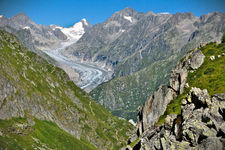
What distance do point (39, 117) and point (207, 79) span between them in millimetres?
98751

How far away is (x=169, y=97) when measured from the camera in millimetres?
55344

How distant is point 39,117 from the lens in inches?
5049

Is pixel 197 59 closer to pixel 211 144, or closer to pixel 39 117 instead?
pixel 211 144

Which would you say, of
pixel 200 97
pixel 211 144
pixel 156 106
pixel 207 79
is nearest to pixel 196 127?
pixel 211 144

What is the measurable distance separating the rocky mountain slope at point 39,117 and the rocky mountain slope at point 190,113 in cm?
5173

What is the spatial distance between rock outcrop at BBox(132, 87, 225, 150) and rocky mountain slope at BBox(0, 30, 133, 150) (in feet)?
194

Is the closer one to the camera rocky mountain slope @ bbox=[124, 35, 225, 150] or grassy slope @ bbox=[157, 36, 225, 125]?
rocky mountain slope @ bbox=[124, 35, 225, 150]

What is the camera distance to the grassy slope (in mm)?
47188

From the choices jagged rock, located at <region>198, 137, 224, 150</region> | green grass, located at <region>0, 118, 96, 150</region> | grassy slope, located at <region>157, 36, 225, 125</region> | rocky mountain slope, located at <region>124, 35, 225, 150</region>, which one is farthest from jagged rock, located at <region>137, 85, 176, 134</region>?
green grass, located at <region>0, 118, 96, 150</region>

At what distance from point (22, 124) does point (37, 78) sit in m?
59.9

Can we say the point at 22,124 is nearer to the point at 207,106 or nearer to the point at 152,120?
the point at 152,120

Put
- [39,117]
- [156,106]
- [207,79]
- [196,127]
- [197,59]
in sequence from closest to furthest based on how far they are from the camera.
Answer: [196,127] < [207,79] < [156,106] < [197,59] < [39,117]

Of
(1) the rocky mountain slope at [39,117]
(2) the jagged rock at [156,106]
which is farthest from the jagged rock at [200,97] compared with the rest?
(1) the rocky mountain slope at [39,117]

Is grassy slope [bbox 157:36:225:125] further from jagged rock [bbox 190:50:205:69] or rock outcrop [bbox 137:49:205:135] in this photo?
rock outcrop [bbox 137:49:205:135]
